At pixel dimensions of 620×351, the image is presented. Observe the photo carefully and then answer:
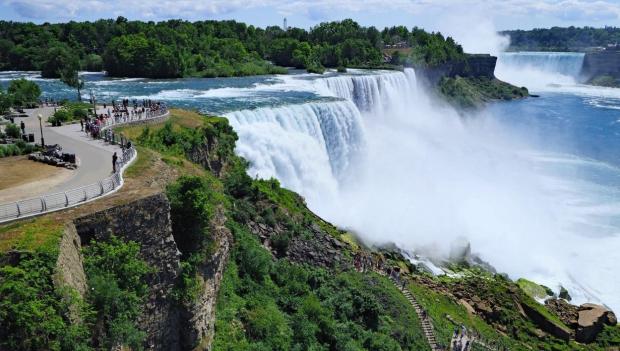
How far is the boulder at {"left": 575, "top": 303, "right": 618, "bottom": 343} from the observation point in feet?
81.5

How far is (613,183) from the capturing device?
4681cm

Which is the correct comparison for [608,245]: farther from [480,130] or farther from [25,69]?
[25,69]

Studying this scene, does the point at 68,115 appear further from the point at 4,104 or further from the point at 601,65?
the point at 601,65

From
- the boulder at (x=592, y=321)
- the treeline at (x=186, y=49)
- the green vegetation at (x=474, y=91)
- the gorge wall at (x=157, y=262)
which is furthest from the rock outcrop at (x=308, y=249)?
the green vegetation at (x=474, y=91)

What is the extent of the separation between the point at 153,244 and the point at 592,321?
20411 mm

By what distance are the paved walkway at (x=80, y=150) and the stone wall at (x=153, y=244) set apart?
312 cm

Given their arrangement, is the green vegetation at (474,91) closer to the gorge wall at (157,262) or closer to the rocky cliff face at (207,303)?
the rocky cliff face at (207,303)

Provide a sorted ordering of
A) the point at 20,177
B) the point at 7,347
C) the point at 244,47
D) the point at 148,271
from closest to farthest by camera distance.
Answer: the point at 7,347 → the point at 148,271 → the point at 20,177 → the point at 244,47

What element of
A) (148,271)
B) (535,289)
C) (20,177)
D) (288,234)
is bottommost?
(535,289)

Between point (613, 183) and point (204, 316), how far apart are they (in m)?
42.4

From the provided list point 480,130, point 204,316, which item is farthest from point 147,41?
point 204,316

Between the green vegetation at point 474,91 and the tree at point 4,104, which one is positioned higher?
the tree at point 4,104

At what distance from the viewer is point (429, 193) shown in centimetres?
3847

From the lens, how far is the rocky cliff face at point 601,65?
120375 millimetres
